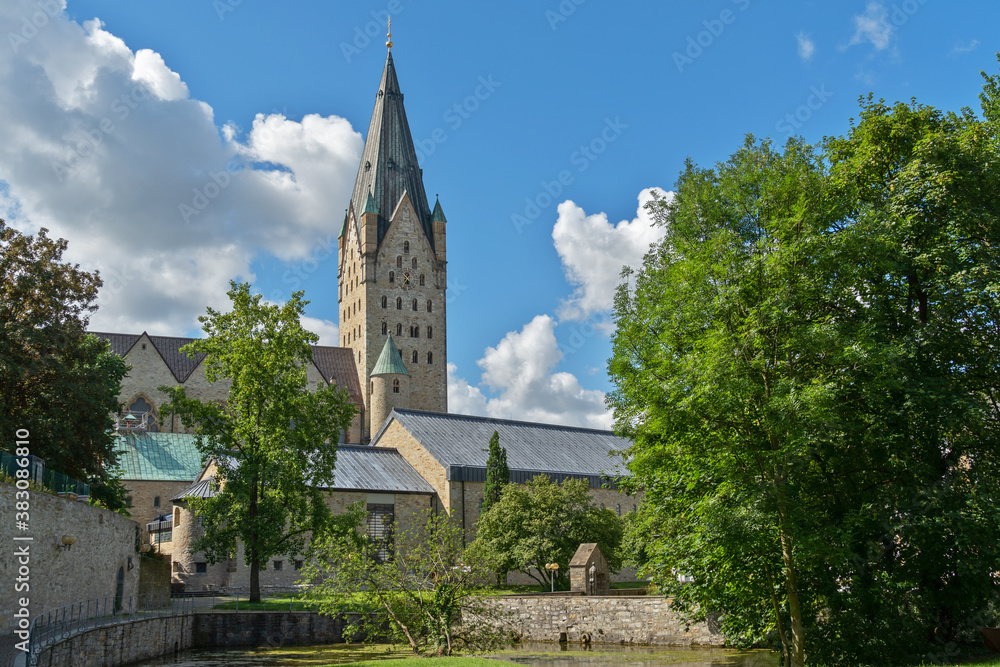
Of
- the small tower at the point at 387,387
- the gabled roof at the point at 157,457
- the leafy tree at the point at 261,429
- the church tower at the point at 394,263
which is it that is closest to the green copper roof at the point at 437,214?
the church tower at the point at 394,263

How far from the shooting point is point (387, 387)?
2800 inches

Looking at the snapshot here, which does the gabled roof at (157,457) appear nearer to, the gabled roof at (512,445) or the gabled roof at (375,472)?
the gabled roof at (375,472)

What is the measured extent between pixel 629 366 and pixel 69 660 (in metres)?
12.6

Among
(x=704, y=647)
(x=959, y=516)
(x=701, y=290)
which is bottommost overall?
(x=704, y=647)

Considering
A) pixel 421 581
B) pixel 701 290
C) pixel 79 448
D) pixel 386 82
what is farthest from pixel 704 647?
pixel 386 82

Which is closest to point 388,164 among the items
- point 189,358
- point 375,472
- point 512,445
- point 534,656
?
point 189,358

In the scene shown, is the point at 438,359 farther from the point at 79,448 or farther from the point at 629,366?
the point at 629,366

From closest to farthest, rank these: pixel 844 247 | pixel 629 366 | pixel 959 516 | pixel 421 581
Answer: pixel 959 516
pixel 844 247
pixel 629 366
pixel 421 581

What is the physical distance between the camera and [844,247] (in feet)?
49.1

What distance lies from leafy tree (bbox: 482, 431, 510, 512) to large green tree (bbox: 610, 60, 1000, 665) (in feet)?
79.0

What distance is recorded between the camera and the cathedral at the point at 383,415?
41375 millimetres

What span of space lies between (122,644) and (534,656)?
10626mm

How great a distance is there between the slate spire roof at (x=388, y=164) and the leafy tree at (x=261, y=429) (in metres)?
50.7

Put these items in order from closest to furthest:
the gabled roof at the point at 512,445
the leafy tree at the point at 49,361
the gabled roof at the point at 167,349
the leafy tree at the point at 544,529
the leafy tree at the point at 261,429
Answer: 1. the leafy tree at the point at 49,361
2. the leafy tree at the point at 261,429
3. the leafy tree at the point at 544,529
4. the gabled roof at the point at 512,445
5. the gabled roof at the point at 167,349
